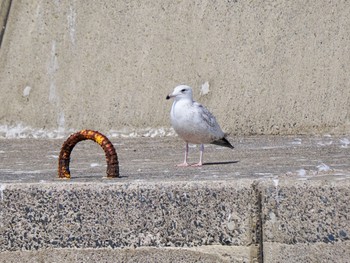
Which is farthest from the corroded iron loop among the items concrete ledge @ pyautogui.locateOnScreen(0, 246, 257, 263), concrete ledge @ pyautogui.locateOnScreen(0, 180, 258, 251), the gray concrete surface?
concrete ledge @ pyautogui.locateOnScreen(0, 246, 257, 263)

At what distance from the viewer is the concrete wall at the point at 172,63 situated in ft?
34.3

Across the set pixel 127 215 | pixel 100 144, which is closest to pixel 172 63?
pixel 100 144

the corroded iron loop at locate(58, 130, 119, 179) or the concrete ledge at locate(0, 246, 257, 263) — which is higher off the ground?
the corroded iron loop at locate(58, 130, 119, 179)

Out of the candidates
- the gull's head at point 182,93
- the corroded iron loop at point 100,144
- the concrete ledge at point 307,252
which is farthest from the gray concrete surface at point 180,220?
the gull's head at point 182,93

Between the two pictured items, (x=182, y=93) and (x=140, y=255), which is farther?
(x=182, y=93)

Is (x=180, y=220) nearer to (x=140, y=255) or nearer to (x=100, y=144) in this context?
(x=140, y=255)

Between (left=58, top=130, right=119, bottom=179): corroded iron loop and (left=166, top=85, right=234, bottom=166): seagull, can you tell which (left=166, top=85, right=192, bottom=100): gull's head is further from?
(left=58, top=130, right=119, bottom=179): corroded iron loop

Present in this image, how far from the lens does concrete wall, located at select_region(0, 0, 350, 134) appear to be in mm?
10461

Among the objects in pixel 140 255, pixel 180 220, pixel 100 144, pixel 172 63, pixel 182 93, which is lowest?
pixel 140 255

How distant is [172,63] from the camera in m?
10.8

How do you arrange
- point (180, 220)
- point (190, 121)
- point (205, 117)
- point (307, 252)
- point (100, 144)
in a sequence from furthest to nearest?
point (205, 117) < point (190, 121) < point (100, 144) < point (180, 220) < point (307, 252)

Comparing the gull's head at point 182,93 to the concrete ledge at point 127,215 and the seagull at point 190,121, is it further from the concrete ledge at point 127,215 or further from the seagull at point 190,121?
the concrete ledge at point 127,215

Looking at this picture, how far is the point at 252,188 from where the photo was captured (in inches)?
183

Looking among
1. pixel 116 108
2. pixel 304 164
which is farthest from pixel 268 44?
pixel 304 164
